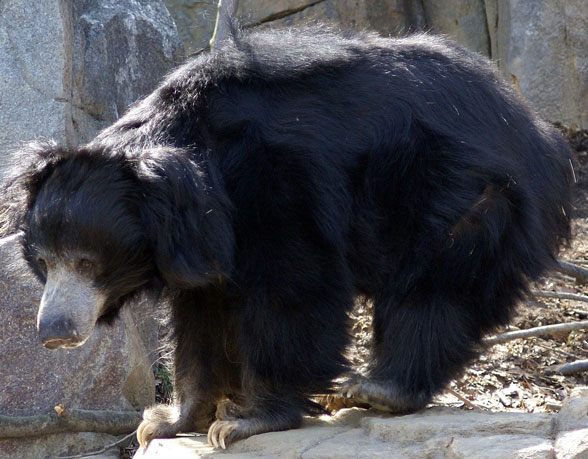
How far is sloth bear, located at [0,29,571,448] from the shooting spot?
10.3 ft

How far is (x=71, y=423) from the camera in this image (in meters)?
4.13

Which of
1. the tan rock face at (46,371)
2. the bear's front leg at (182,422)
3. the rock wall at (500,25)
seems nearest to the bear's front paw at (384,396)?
the bear's front leg at (182,422)

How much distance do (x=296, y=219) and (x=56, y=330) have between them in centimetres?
90

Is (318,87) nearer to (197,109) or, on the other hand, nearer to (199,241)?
(197,109)

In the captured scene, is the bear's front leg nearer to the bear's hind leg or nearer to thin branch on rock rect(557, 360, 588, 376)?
the bear's hind leg

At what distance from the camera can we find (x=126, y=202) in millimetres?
3146

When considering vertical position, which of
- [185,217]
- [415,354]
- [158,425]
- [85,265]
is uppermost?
[185,217]

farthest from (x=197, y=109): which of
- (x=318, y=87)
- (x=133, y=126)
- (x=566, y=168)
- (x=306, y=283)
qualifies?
(x=566, y=168)

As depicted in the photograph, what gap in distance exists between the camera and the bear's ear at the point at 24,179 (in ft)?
10.5

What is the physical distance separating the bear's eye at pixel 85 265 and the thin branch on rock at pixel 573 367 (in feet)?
8.37

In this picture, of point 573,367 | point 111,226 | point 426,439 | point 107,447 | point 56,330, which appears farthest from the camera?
point 573,367

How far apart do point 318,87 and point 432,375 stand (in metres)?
1.15

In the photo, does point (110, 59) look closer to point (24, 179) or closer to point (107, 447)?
point (107, 447)

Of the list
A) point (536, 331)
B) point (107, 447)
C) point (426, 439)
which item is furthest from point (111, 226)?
point (536, 331)
